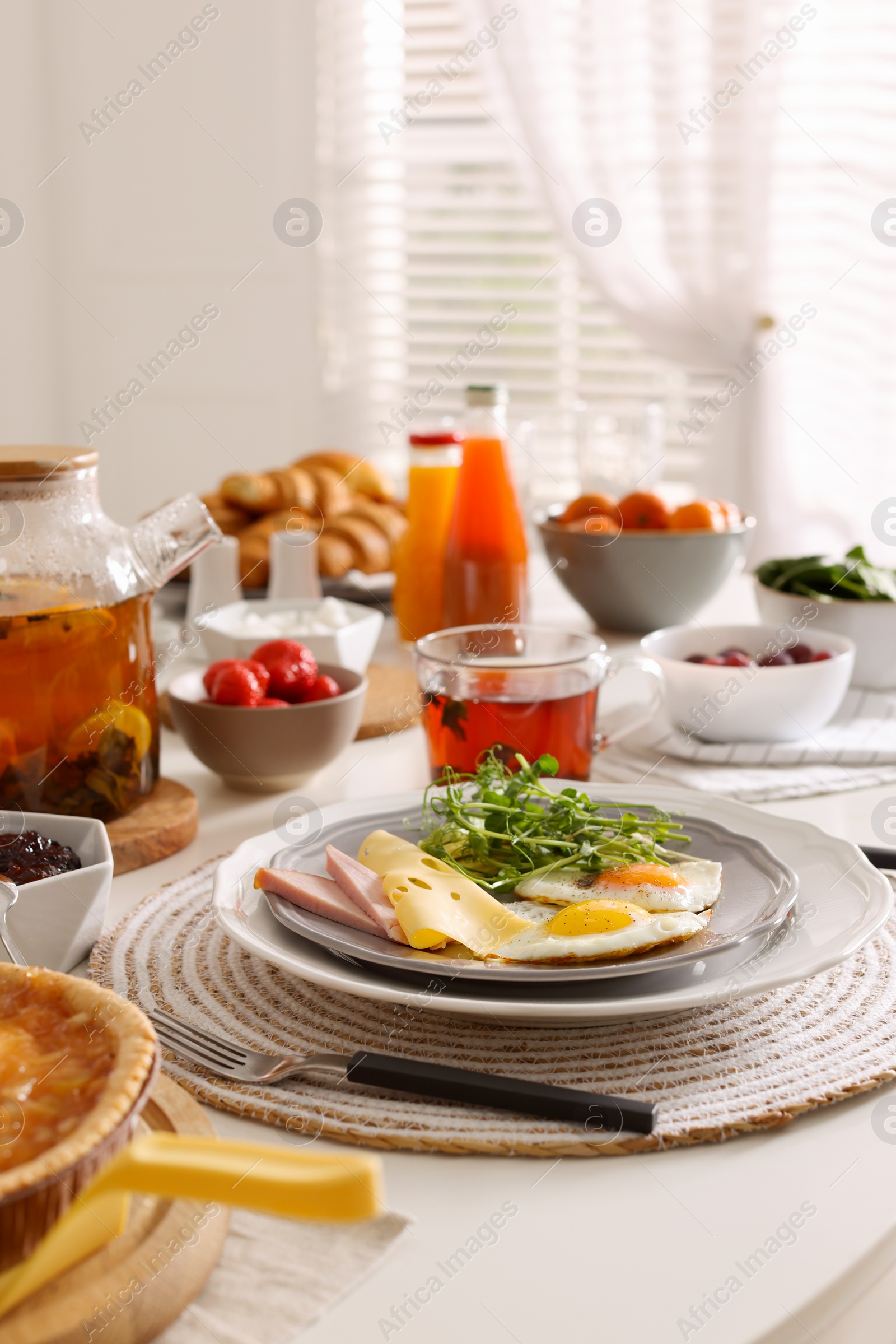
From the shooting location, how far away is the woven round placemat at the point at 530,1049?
63 centimetres

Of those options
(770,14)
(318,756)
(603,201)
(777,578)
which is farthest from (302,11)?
(318,756)

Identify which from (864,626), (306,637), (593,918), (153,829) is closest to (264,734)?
(153,829)

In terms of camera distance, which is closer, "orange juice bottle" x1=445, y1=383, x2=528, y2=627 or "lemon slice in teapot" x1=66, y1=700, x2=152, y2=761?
"lemon slice in teapot" x1=66, y1=700, x2=152, y2=761

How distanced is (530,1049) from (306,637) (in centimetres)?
74

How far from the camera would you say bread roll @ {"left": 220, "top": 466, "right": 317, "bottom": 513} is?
203 centimetres

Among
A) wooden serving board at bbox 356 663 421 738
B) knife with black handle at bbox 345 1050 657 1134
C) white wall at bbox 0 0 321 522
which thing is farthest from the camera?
white wall at bbox 0 0 321 522

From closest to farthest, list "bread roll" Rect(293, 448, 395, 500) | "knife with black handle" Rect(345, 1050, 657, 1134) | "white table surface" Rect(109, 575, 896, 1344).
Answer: "white table surface" Rect(109, 575, 896, 1344)
"knife with black handle" Rect(345, 1050, 657, 1134)
"bread roll" Rect(293, 448, 395, 500)

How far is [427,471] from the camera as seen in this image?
1611mm

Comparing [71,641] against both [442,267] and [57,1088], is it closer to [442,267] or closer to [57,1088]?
[57,1088]

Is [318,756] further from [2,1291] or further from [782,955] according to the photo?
[2,1291]

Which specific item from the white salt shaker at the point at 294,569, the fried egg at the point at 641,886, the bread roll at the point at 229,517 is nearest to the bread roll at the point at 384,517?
the bread roll at the point at 229,517

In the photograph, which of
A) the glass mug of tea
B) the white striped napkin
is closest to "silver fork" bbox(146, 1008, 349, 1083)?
the glass mug of tea

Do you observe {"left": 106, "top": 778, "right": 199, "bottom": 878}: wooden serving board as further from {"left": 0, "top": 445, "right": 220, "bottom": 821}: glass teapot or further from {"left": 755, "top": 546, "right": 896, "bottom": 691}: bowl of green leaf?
{"left": 755, "top": 546, "right": 896, "bottom": 691}: bowl of green leaf

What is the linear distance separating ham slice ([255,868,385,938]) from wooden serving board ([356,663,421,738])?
1.69ft
